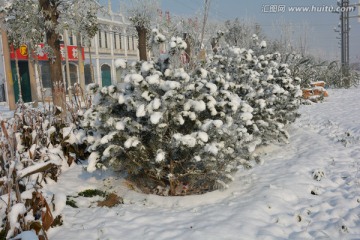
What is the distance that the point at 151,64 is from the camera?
→ 480 cm

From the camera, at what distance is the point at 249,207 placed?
4285 millimetres

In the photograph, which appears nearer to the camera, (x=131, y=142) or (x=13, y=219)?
(x=13, y=219)

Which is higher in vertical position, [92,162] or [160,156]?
[160,156]

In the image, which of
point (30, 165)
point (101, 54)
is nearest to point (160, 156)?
point (30, 165)

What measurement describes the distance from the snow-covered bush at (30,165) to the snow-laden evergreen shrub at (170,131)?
870 mm

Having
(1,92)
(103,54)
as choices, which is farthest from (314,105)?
(103,54)

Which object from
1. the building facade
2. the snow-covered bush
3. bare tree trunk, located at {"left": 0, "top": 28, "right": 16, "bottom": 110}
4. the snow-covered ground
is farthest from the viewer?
the building facade

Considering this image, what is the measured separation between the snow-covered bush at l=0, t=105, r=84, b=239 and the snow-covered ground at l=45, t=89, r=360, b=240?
0.31 metres

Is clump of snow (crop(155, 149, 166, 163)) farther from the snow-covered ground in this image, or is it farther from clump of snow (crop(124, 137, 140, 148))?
the snow-covered ground

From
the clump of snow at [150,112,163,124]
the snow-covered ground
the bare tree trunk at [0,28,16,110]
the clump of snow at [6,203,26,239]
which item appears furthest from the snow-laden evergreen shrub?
the bare tree trunk at [0,28,16,110]

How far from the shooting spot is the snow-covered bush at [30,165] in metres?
3.28

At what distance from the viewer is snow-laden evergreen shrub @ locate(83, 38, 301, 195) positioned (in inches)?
173

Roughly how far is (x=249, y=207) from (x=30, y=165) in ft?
9.65

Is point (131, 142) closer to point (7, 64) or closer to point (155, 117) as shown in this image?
point (155, 117)
